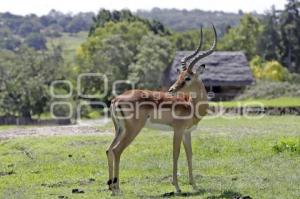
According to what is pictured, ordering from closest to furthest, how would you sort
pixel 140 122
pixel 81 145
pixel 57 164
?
pixel 140 122
pixel 57 164
pixel 81 145

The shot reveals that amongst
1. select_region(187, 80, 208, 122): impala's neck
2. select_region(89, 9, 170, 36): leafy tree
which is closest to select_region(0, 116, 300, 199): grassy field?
select_region(187, 80, 208, 122): impala's neck

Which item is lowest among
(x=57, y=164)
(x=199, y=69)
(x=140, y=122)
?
(x=57, y=164)

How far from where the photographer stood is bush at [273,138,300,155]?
1866cm

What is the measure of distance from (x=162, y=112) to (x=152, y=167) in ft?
10.8

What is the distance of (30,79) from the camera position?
53812mm

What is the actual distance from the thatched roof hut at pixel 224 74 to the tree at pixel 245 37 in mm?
23558

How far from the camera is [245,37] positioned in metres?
85.6

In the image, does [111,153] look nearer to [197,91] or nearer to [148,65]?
[197,91]

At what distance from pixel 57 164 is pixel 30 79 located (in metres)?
36.5

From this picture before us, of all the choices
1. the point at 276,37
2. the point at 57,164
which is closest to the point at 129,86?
the point at 276,37

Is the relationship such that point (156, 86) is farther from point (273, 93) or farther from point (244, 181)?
point (244, 181)

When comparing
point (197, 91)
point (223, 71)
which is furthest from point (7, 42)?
point (197, 91)

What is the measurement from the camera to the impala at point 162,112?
1376 centimetres

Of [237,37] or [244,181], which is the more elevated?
[237,37]
